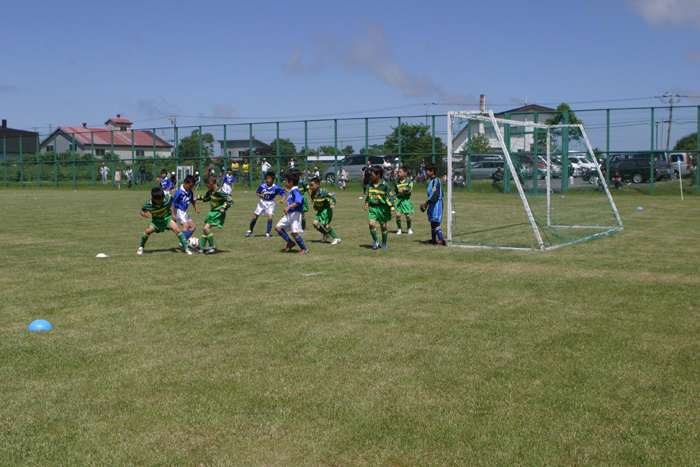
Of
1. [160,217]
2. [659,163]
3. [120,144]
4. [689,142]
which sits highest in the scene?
[120,144]

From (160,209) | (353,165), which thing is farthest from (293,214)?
(353,165)

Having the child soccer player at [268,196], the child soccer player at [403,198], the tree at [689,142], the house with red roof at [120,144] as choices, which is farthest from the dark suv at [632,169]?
the house with red roof at [120,144]

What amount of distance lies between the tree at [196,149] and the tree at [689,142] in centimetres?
2759

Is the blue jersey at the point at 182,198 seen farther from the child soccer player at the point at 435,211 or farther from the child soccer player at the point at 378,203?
the child soccer player at the point at 435,211

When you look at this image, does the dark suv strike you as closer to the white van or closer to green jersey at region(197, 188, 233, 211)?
the white van

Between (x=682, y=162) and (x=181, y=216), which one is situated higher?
(x=682, y=162)

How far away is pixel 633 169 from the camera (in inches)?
1283

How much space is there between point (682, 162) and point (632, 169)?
221cm

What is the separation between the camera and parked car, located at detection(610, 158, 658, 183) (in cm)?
3228

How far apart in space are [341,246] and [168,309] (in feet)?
20.6

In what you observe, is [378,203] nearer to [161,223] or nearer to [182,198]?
[182,198]

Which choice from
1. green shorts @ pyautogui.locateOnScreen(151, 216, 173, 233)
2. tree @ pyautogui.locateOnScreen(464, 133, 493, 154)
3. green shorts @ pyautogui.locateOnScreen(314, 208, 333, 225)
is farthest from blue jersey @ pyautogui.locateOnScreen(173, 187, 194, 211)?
tree @ pyautogui.locateOnScreen(464, 133, 493, 154)

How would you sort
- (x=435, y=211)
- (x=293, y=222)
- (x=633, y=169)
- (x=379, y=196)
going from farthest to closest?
(x=633, y=169) → (x=435, y=211) → (x=379, y=196) → (x=293, y=222)

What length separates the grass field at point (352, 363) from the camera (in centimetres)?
399
